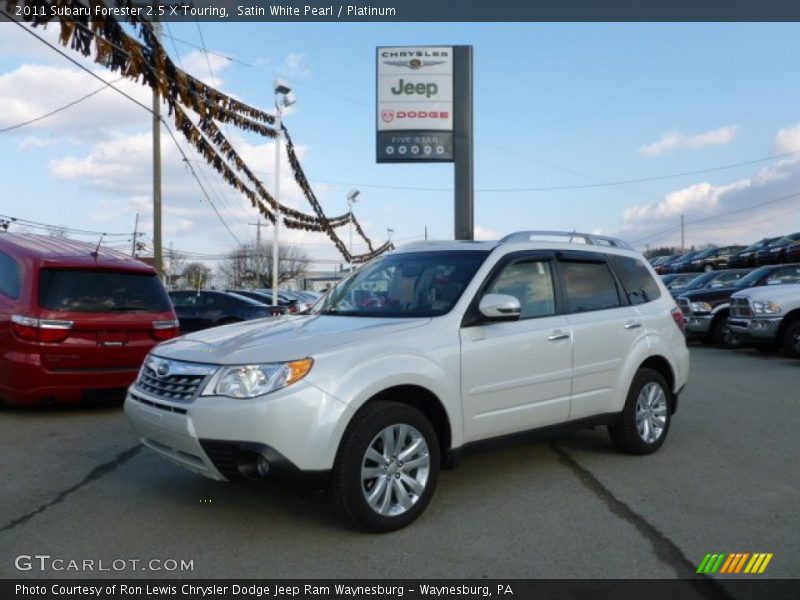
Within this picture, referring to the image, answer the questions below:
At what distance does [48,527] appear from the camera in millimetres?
4156

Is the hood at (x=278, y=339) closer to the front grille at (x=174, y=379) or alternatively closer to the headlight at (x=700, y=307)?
the front grille at (x=174, y=379)

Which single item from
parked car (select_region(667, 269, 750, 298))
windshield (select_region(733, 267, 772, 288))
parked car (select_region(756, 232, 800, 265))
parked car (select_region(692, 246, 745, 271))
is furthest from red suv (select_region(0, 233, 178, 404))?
parked car (select_region(692, 246, 745, 271))

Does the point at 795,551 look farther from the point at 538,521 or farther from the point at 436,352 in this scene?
the point at 436,352

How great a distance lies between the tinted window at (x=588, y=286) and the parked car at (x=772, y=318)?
8173 mm

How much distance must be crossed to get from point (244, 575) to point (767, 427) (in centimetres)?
574

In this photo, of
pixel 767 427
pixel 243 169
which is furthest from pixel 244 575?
pixel 243 169

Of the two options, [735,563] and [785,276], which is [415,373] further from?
[785,276]

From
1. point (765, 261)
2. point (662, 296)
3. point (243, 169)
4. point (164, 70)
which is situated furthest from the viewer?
point (765, 261)

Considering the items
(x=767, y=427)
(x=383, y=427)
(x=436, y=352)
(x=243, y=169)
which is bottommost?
(x=767, y=427)

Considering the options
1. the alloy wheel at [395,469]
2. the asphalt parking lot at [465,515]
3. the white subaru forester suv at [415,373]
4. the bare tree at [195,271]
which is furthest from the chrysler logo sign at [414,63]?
the bare tree at [195,271]

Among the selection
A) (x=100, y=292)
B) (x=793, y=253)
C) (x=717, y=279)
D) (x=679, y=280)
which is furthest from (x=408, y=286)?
(x=793, y=253)

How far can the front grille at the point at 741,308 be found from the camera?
510 inches

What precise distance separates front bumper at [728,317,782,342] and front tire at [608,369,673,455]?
301 inches

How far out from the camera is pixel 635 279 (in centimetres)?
625
